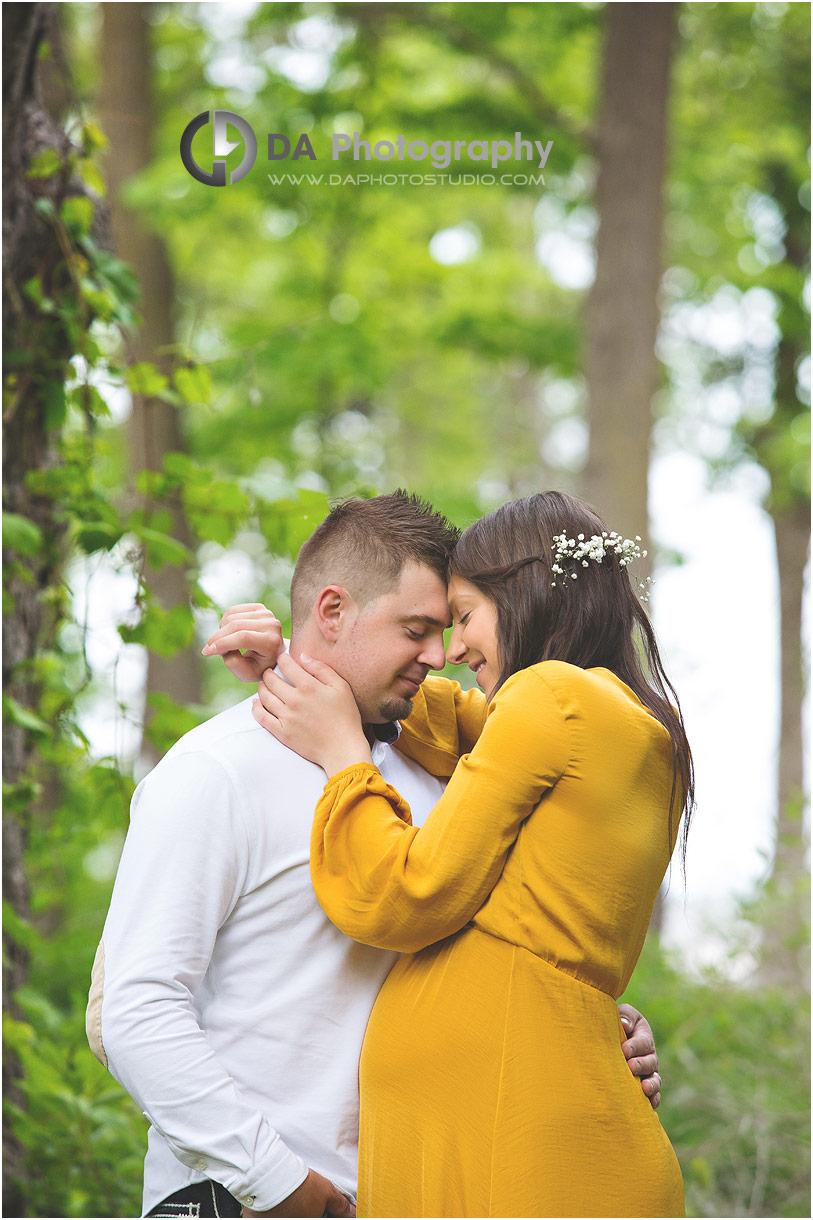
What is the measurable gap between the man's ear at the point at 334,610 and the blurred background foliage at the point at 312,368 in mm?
952

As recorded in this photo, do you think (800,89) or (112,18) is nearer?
(112,18)

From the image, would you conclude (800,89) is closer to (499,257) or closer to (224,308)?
(499,257)

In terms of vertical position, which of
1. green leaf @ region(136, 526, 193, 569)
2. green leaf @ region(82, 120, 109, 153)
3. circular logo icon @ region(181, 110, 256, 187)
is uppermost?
circular logo icon @ region(181, 110, 256, 187)

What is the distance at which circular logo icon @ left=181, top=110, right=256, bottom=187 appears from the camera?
12.7 ft

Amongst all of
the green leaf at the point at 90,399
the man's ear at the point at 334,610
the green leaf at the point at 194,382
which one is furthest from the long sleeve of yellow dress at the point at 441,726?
the green leaf at the point at 90,399

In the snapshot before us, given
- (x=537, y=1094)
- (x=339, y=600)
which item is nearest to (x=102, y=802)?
(x=339, y=600)

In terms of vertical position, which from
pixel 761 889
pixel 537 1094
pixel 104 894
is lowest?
pixel 104 894

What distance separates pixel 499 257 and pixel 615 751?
10439 mm

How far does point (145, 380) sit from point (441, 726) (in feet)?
4.99

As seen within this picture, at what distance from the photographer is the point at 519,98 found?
9.03 metres

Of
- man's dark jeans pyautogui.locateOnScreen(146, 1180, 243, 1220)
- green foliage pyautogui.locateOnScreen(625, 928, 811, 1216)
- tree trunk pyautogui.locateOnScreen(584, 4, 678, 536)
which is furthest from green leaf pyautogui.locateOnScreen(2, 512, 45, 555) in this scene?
tree trunk pyautogui.locateOnScreen(584, 4, 678, 536)

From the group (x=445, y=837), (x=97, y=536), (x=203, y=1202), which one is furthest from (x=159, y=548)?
(x=203, y=1202)

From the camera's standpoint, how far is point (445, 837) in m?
2.00

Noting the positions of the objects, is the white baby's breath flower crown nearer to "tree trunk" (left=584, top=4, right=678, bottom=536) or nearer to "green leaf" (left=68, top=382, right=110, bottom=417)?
"green leaf" (left=68, top=382, right=110, bottom=417)
